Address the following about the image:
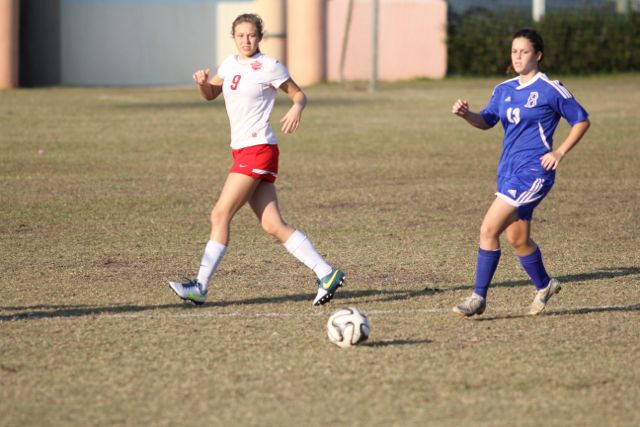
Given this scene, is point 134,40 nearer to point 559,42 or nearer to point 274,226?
point 559,42

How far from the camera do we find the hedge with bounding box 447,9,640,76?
36.1 m

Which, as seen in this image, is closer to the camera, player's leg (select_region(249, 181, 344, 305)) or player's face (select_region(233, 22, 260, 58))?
player's face (select_region(233, 22, 260, 58))

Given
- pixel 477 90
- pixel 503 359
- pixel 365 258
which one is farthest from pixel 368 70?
pixel 503 359

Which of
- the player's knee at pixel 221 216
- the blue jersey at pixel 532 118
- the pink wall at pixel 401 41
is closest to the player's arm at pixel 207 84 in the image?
the player's knee at pixel 221 216

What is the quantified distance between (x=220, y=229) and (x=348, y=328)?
1.52 m

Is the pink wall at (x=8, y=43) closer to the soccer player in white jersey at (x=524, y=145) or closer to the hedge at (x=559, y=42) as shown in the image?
the hedge at (x=559, y=42)

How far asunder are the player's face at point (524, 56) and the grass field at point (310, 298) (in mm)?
1527

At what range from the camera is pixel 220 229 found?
7871 millimetres

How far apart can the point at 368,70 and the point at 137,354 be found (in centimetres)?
3017

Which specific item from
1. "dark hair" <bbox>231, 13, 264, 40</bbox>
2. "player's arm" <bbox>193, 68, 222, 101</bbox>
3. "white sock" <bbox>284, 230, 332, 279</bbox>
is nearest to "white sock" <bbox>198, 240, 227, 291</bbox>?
"white sock" <bbox>284, 230, 332, 279</bbox>

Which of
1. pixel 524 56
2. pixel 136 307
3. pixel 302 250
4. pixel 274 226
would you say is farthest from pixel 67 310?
pixel 524 56

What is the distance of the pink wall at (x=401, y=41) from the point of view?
35.9 metres

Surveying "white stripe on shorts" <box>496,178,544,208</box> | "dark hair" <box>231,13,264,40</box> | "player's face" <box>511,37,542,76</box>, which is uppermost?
"dark hair" <box>231,13,264,40</box>

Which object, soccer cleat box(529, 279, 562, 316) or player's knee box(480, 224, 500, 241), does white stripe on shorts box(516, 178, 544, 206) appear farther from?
soccer cleat box(529, 279, 562, 316)
